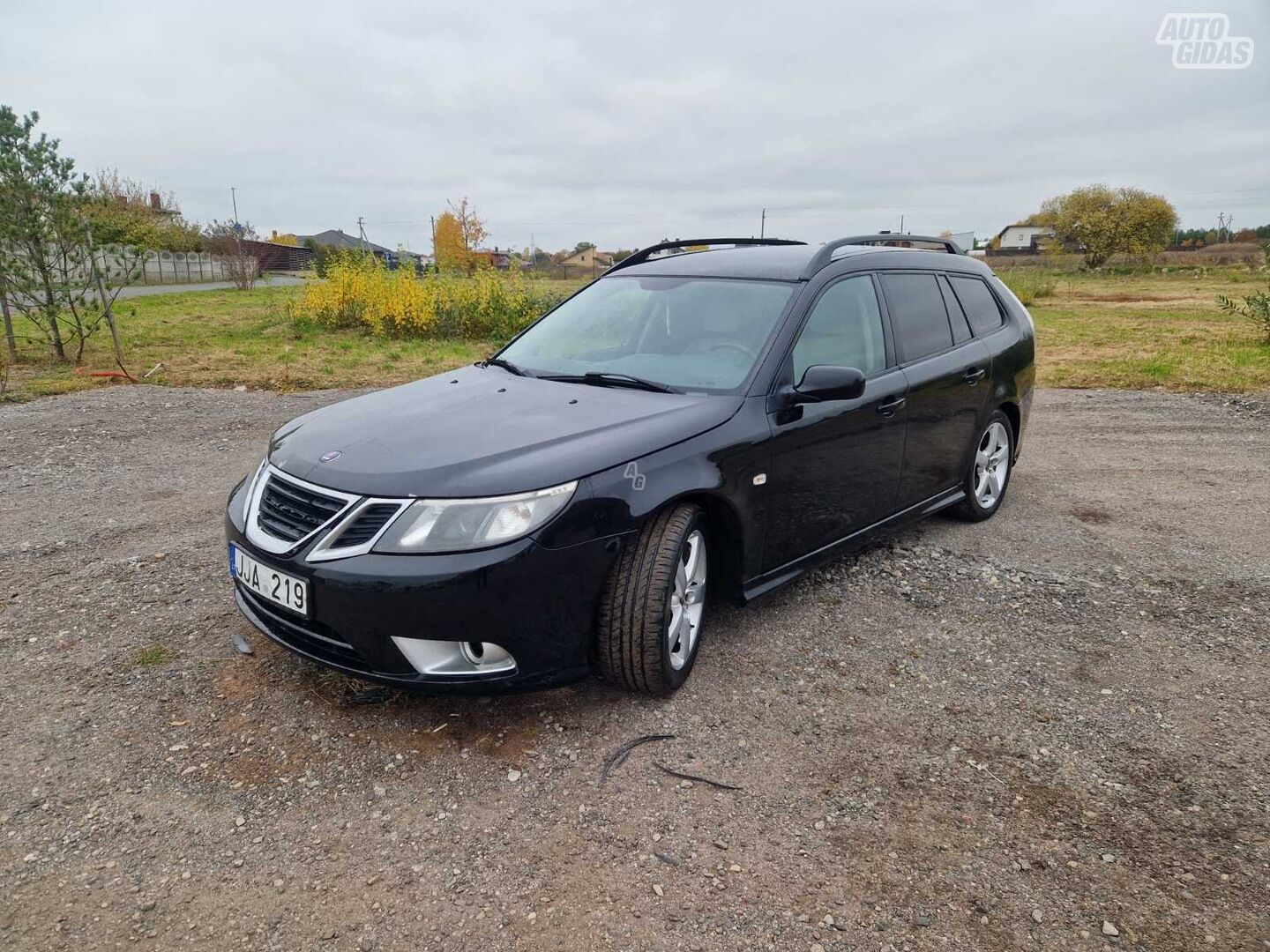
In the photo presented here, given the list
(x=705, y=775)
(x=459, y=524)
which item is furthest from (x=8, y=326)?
(x=705, y=775)

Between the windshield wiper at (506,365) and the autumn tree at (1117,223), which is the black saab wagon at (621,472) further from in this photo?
the autumn tree at (1117,223)

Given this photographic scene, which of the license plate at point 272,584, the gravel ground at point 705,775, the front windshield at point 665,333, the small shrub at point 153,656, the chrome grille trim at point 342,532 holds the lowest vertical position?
the gravel ground at point 705,775

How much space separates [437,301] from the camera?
48.0 feet

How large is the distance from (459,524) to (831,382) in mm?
1573

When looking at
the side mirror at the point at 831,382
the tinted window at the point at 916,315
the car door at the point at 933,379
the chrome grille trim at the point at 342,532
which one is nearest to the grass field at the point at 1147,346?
the car door at the point at 933,379

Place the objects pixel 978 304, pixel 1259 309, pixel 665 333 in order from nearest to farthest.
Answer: pixel 665 333
pixel 978 304
pixel 1259 309

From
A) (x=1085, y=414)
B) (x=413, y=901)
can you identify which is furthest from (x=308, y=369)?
(x=413, y=901)

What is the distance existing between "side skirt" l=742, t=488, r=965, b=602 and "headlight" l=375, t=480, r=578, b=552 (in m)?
1.15

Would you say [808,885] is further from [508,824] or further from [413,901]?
[413,901]

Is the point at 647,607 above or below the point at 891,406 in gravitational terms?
below

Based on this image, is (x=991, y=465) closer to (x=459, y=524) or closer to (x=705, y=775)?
(x=705, y=775)

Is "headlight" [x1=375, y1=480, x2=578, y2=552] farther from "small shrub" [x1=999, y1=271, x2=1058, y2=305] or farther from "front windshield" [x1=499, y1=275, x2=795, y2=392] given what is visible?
"small shrub" [x1=999, y1=271, x2=1058, y2=305]

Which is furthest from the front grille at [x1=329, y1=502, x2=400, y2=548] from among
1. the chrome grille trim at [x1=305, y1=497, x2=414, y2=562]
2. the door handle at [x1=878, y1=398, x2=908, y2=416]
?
the door handle at [x1=878, y1=398, x2=908, y2=416]

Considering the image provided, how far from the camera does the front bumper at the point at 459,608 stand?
8.41 feet
